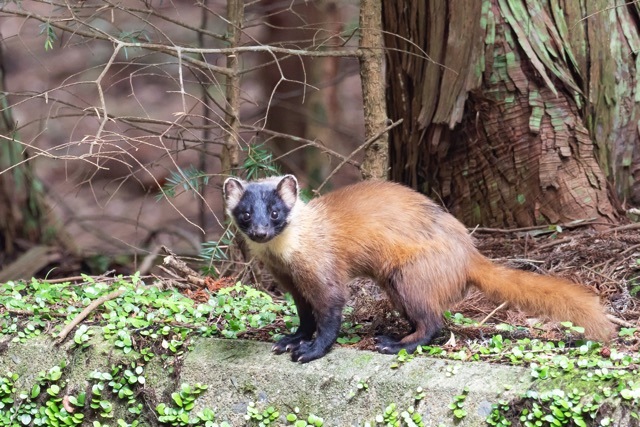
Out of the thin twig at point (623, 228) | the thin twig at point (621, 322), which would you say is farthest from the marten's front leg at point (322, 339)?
the thin twig at point (623, 228)

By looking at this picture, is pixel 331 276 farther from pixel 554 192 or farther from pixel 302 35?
pixel 302 35

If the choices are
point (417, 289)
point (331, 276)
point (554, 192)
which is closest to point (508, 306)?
point (417, 289)

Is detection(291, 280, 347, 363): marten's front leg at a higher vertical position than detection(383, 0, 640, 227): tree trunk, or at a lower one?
lower

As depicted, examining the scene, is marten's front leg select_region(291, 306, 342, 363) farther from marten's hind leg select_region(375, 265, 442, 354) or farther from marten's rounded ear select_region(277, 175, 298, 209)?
marten's rounded ear select_region(277, 175, 298, 209)

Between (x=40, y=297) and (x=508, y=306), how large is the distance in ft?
10.2

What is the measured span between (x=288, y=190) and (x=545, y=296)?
159 cm

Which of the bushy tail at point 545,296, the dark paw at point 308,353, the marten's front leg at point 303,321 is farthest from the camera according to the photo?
the marten's front leg at point 303,321

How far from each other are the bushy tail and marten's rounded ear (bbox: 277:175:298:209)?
1139mm

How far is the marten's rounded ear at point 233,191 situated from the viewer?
5.05m

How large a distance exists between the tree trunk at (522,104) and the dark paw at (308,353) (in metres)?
2.72

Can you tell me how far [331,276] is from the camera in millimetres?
4965

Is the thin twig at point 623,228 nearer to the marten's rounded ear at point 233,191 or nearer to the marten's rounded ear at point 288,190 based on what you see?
the marten's rounded ear at point 288,190

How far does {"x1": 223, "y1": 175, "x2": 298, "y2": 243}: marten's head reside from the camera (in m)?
4.82

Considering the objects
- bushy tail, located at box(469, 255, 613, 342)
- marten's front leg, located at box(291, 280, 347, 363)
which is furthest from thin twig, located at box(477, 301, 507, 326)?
marten's front leg, located at box(291, 280, 347, 363)
